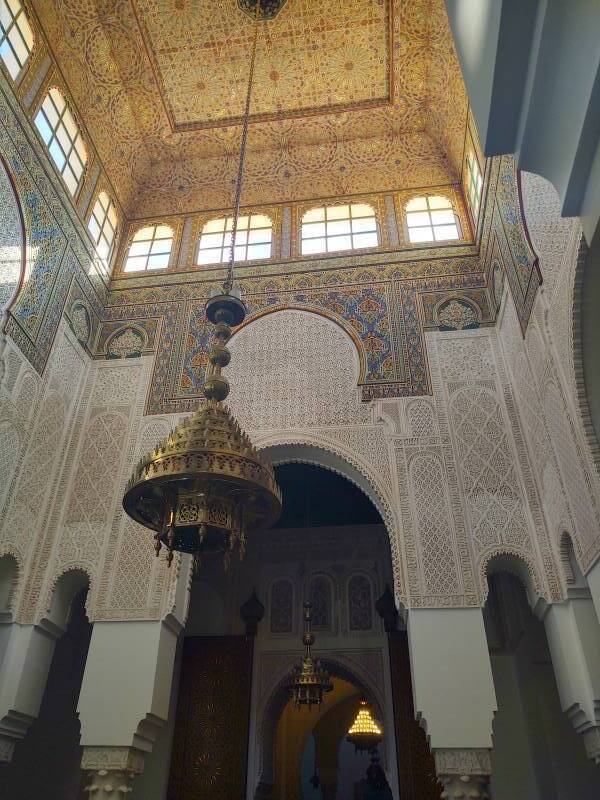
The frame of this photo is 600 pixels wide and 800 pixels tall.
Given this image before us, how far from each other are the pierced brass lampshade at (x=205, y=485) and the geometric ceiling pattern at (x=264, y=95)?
175 inches

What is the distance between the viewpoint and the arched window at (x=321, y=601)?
6.87m

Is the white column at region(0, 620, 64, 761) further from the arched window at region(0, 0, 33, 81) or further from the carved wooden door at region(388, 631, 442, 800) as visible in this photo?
the arched window at region(0, 0, 33, 81)

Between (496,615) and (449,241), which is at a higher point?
(449,241)

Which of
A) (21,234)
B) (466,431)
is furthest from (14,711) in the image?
(466,431)

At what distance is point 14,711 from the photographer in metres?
4.18

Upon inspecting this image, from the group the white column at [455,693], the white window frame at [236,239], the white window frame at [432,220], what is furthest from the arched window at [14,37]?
the white column at [455,693]

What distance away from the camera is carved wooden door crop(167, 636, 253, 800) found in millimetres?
5926

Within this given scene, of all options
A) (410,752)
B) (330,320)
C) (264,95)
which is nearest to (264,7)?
(264,95)

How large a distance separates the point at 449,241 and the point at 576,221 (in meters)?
2.96

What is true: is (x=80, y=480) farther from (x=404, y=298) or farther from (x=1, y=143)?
(x=404, y=298)

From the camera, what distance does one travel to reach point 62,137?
5.72 meters

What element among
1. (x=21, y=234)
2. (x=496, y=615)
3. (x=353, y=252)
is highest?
(x=353, y=252)

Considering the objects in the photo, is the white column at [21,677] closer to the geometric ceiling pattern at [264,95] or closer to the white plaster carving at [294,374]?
the white plaster carving at [294,374]

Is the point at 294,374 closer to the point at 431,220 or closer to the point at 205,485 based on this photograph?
the point at 431,220
